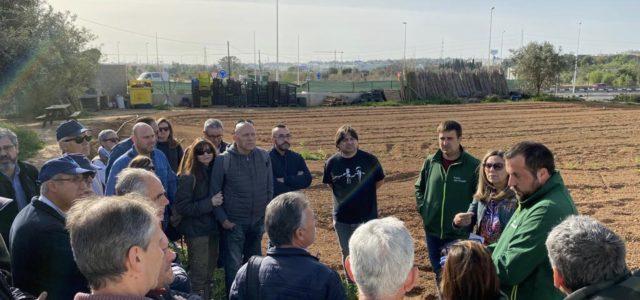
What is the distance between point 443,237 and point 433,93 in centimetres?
3427

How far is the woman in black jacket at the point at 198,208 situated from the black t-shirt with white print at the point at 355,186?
54.1 inches

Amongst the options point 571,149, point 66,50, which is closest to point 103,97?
point 66,50

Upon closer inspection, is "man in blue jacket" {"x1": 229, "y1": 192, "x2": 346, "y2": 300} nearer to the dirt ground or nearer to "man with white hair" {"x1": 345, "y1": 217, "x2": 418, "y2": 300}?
"man with white hair" {"x1": 345, "y1": 217, "x2": 418, "y2": 300}

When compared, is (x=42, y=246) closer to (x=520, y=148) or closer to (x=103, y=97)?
(x=520, y=148)

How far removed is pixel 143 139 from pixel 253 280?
9.69 feet

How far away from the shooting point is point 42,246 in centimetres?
311

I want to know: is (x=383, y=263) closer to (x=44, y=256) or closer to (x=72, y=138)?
(x=44, y=256)

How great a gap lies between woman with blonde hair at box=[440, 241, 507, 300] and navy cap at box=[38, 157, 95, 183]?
2.61 meters

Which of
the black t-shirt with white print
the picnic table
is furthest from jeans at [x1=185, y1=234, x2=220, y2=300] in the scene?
the picnic table

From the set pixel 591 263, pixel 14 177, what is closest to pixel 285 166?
pixel 14 177

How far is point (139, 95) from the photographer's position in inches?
1230

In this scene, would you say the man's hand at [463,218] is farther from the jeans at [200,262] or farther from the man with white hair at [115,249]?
the man with white hair at [115,249]

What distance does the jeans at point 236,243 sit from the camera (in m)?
5.52

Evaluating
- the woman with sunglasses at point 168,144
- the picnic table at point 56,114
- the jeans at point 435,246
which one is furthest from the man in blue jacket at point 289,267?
the picnic table at point 56,114
